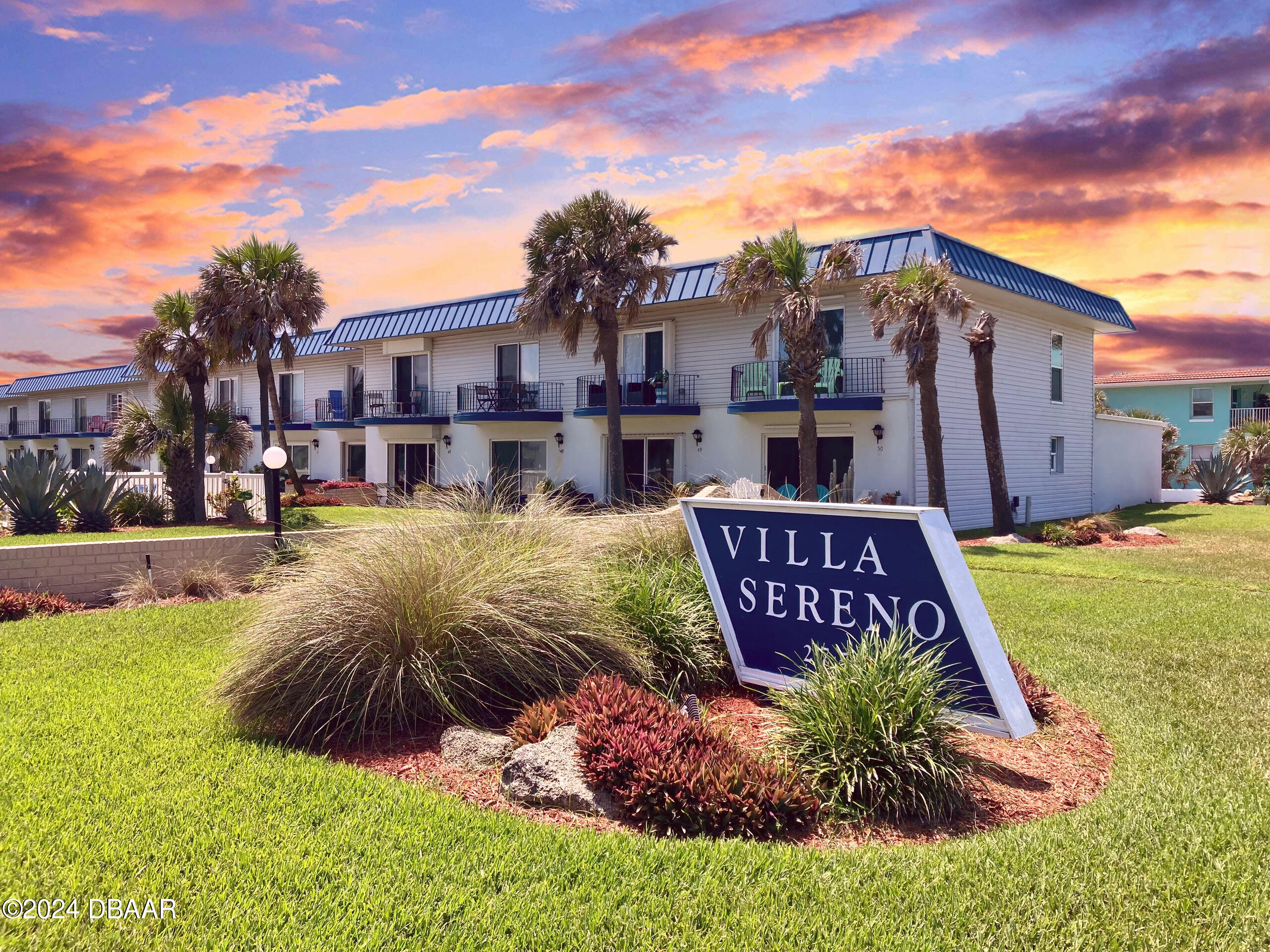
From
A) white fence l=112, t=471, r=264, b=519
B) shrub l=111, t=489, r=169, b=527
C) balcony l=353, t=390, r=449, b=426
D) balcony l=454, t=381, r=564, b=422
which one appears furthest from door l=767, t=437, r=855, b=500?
shrub l=111, t=489, r=169, b=527

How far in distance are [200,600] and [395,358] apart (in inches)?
866

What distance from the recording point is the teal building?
42.5 meters

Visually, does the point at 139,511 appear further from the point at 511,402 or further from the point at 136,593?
the point at 511,402

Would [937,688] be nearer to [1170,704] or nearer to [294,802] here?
[1170,704]

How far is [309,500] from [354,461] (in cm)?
988

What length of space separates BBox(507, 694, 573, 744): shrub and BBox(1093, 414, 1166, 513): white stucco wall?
27.2 metres

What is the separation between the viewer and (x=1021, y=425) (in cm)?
2330

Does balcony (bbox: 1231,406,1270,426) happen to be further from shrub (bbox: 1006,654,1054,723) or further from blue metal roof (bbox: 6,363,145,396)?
blue metal roof (bbox: 6,363,145,396)

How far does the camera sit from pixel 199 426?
19703 mm

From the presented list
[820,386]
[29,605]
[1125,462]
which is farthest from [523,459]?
[1125,462]

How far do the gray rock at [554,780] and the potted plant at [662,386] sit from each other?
19594mm

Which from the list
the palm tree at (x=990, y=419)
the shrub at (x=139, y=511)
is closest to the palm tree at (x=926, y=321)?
the palm tree at (x=990, y=419)

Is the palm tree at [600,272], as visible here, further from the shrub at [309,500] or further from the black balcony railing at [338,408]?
the black balcony railing at [338,408]

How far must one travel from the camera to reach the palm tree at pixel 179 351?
21047mm
